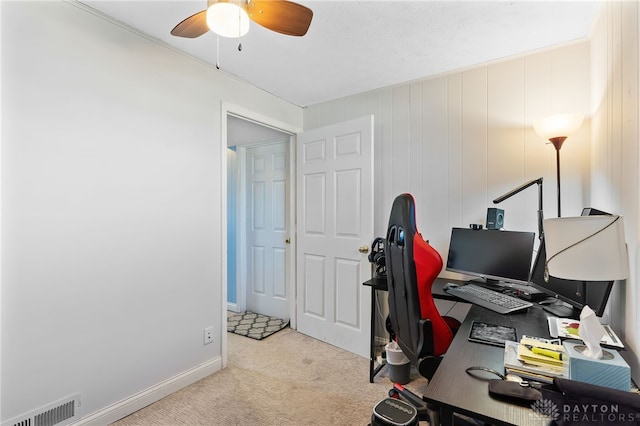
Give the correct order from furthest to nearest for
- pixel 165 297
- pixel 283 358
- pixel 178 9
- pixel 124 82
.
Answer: pixel 283 358, pixel 165 297, pixel 124 82, pixel 178 9

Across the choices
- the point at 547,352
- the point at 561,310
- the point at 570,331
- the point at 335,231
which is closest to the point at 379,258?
the point at 335,231

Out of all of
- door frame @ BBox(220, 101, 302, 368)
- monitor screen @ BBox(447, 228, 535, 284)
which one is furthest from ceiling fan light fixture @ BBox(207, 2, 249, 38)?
monitor screen @ BBox(447, 228, 535, 284)

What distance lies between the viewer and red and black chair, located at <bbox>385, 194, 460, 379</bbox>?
147 centimetres

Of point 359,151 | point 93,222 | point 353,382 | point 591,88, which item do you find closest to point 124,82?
point 93,222

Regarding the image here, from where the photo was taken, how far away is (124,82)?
6.31ft

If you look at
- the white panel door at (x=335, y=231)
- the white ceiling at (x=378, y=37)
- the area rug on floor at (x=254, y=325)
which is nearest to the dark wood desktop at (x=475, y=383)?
the white panel door at (x=335, y=231)

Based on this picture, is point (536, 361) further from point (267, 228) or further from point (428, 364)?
point (267, 228)

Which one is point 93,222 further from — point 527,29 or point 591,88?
point 591,88

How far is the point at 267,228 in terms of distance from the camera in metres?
3.84

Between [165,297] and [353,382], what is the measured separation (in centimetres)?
145

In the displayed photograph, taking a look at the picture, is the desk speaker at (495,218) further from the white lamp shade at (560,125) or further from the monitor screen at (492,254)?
the white lamp shade at (560,125)

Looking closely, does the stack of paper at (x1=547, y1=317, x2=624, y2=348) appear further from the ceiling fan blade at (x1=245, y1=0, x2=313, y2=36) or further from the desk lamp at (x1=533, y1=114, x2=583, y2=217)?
the ceiling fan blade at (x1=245, y1=0, x2=313, y2=36)

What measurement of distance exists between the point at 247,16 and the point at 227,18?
8 centimetres

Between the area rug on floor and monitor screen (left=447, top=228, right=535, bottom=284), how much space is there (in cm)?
191
